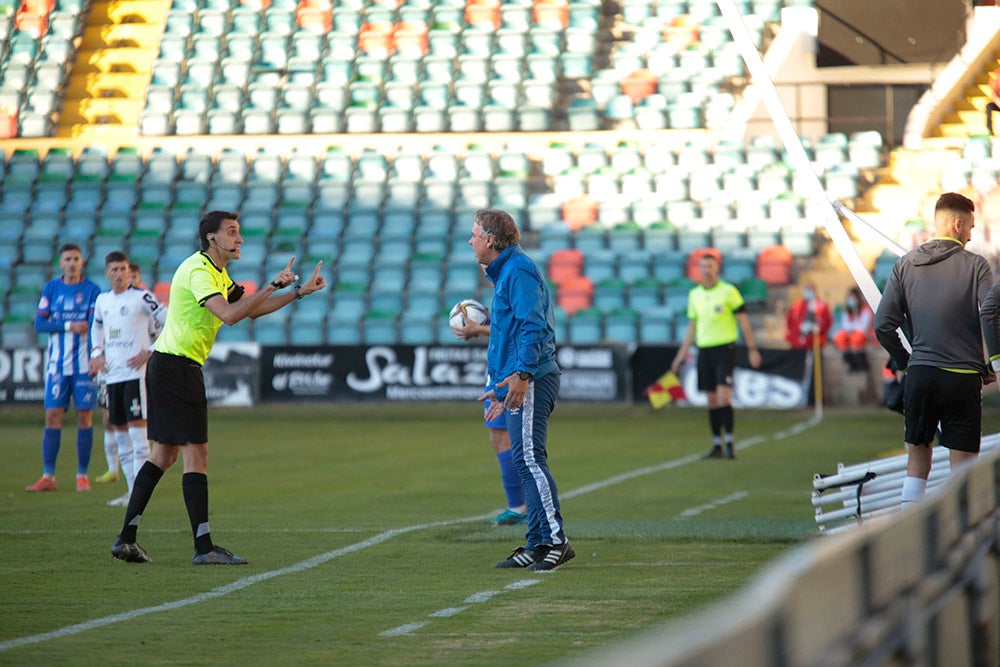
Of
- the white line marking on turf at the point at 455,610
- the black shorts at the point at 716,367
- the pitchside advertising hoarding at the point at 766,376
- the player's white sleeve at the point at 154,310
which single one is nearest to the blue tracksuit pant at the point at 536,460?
the white line marking on turf at the point at 455,610

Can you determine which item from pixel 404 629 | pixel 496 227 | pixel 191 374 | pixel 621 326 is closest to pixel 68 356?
pixel 191 374

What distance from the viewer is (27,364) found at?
78.0 feet

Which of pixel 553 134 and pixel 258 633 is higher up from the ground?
pixel 553 134

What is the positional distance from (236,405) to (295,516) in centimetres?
1296

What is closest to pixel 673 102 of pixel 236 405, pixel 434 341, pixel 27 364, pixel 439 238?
pixel 439 238

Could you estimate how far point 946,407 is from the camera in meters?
7.70

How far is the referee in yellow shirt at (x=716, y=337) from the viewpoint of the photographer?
1623cm

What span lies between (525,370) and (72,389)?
7.17 metres

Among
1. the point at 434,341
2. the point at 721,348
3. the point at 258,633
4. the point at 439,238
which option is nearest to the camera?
the point at 258,633

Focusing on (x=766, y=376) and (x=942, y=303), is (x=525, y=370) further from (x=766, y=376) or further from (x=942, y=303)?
(x=766, y=376)

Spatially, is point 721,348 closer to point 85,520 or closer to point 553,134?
point 85,520

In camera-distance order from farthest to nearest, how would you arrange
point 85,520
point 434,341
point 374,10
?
point 374,10 → point 434,341 → point 85,520

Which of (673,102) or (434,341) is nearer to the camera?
(434,341)

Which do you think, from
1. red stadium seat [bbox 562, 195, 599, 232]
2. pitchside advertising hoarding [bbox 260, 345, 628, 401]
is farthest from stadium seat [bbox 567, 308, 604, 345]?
red stadium seat [bbox 562, 195, 599, 232]
